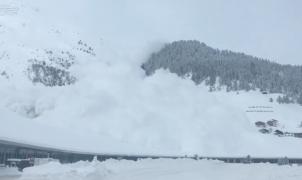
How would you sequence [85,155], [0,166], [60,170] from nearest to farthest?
[60,170] < [0,166] < [85,155]

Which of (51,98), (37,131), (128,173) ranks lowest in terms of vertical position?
(128,173)

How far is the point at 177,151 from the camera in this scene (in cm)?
12800

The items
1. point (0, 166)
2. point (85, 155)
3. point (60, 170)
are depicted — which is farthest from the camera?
point (85, 155)

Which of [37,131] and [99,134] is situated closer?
[37,131]

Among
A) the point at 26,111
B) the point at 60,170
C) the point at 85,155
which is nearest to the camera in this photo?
the point at 60,170

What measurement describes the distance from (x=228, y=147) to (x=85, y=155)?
152 feet

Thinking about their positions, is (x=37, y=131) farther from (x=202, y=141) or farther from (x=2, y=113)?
(x=202, y=141)

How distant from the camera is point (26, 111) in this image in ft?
504

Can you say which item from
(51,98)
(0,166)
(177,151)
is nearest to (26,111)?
(51,98)

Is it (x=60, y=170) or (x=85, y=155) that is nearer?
(x=60, y=170)

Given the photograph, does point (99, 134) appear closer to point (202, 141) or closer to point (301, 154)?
point (202, 141)

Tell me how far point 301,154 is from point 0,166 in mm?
86436

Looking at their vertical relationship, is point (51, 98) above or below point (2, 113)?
above

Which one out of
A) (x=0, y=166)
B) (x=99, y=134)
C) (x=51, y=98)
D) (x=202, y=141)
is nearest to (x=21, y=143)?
(x=0, y=166)
